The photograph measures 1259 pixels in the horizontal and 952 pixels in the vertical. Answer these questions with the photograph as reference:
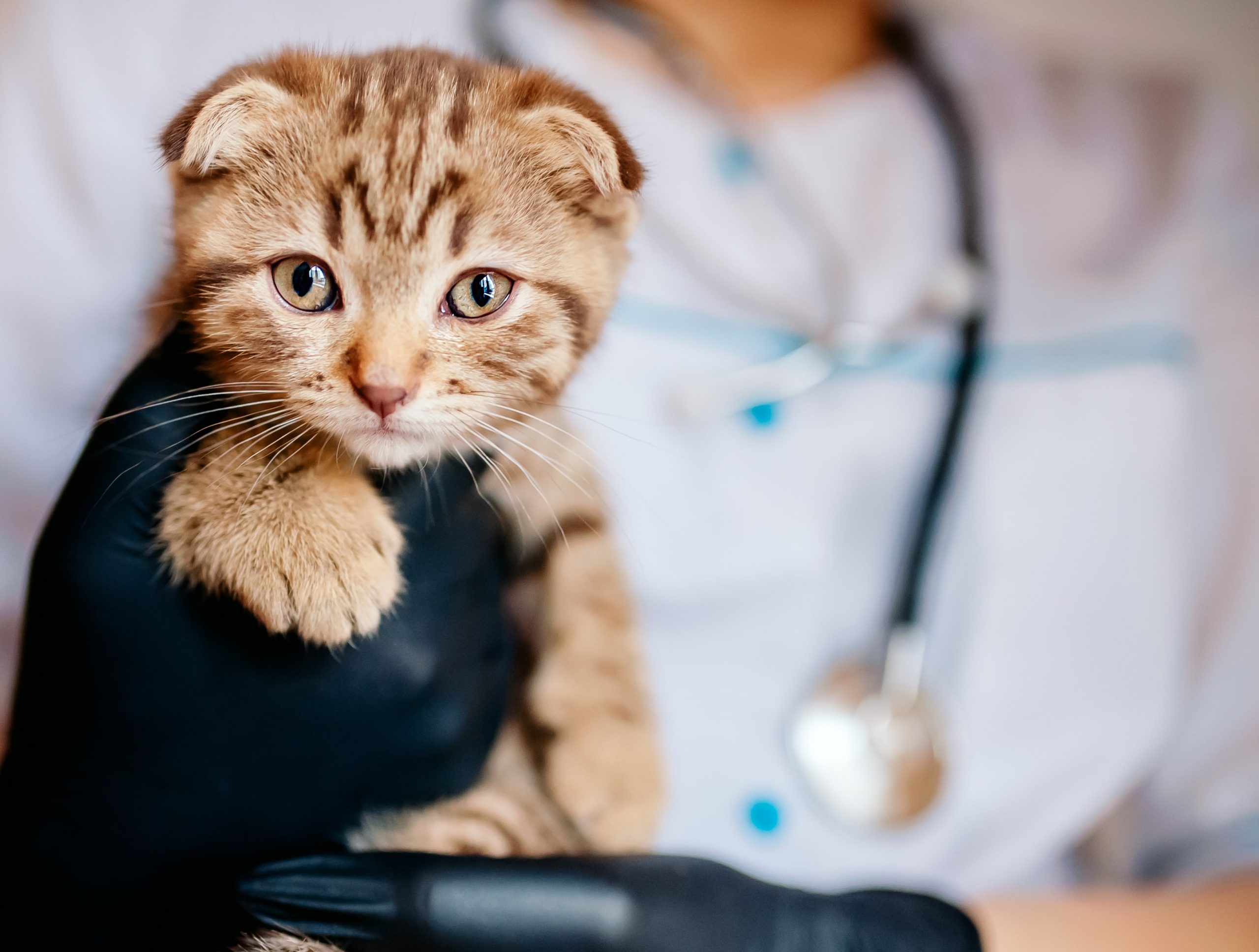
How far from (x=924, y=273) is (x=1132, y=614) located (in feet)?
1.84

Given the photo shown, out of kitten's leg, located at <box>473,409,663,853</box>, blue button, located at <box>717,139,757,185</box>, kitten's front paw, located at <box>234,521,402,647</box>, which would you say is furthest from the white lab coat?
kitten's front paw, located at <box>234,521,402,647</box>

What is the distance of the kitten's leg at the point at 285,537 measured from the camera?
620 millimetres

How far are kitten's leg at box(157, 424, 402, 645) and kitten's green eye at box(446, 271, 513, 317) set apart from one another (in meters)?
0.17

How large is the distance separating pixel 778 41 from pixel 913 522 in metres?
0.84

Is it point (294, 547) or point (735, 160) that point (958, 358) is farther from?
point (294, 547)

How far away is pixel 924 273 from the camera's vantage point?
1.26m

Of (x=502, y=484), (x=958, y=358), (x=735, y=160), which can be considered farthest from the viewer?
(x=958, y=358)

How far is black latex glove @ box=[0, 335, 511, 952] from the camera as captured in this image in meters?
0.66

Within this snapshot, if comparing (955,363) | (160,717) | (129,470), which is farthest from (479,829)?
(955,363)

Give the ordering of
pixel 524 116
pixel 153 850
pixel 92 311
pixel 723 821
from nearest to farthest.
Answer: pixel 524 116, pixel 153 850, pixel 92 311, pixel 723 821

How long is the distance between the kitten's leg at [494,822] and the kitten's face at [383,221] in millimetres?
299

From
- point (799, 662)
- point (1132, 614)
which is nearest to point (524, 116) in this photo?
point (799, 662)

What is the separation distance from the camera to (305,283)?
23.1 inches

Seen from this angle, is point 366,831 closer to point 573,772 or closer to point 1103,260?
point 573,772
